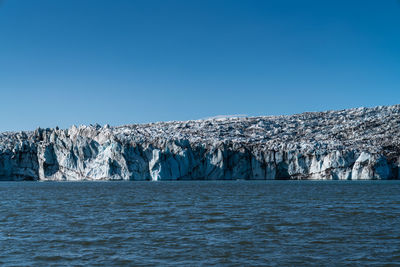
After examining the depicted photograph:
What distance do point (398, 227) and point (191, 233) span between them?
7.30 metres

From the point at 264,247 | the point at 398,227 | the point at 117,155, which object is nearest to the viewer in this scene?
the point at 264,247

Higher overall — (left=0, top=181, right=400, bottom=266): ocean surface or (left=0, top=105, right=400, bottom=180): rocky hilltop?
(left=0, top=105, right=400, bottom=180): rocky hilltop

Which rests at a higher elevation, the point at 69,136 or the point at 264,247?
the point at 69,136

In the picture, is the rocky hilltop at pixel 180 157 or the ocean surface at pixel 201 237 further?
the rocky hilltop at pixel 180 157

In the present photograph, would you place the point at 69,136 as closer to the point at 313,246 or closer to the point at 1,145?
the point at 1,145

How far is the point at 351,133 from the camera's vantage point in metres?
82.9

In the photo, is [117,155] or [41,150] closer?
[117,155]

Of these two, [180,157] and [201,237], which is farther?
[180,157]

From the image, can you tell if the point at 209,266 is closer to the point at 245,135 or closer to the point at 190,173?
the point at 190,173

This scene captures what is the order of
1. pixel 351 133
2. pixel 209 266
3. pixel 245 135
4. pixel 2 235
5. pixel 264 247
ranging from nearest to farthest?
pixel 209 266 < pixel 264 247 < pixel 2 235 < pixel 351 133 < pixel 245 135

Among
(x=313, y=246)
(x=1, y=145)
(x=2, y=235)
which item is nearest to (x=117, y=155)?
(x=1, y=145)

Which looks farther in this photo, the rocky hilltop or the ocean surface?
the rocky hilltop

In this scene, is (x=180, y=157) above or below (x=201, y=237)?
above

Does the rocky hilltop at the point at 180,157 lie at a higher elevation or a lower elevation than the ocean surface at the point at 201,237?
higher
